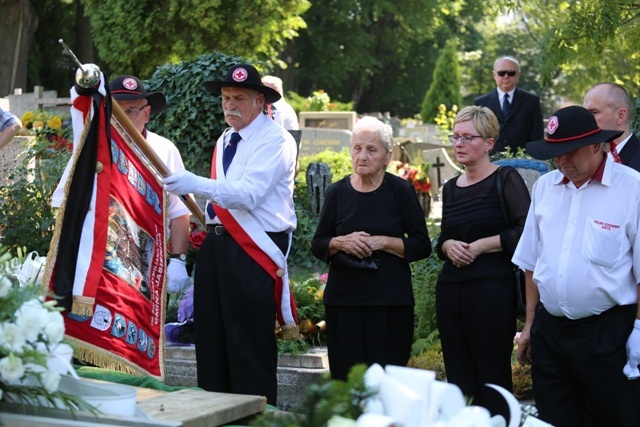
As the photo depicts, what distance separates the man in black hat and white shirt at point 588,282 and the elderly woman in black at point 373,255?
1.12 metres

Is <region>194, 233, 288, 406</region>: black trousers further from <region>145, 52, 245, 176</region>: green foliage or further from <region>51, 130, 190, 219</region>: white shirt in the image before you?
<region>145, 52, 245, 176</region>: green foliage

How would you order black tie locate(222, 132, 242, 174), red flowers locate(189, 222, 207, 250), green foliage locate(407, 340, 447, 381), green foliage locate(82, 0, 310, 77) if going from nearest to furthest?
black tie locate(222, 132, 242, 174) → green foliage locate(407, 340, 447, 381) → red flowers locate(189, 222, 207, 250) → green foliage locate(82, 0, 310, 77)

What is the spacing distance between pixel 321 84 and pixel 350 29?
105 inches

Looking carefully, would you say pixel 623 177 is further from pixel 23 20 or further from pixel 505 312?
pixel 23 20

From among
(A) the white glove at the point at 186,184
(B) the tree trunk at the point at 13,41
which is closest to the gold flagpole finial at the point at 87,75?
(A) the white glove at the point at 186,184

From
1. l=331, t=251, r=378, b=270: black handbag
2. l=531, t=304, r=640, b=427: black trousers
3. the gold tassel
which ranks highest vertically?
l=331, t=251, r=378, b=270: black handbag

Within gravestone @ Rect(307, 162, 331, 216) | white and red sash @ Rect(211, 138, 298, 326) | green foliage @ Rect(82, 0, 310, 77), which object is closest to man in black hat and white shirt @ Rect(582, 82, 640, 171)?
white and red sash @ Rect(211, 138, 298, 326)

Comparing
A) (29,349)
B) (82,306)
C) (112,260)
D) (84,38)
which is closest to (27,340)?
(29,349)

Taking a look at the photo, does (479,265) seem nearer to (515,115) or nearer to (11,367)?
(11,367)

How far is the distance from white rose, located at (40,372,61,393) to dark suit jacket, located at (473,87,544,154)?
7838 mm

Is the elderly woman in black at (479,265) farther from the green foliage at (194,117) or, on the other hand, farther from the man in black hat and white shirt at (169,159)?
the green foliage at (194,117)

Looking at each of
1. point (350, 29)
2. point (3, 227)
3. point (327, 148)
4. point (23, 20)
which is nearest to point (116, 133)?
point (3, 227)

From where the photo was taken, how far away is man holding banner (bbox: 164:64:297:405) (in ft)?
20.4

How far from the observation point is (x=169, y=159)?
21.9 feet
